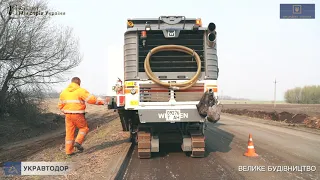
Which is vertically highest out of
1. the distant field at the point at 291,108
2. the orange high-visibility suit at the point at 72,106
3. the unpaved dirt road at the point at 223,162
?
the orange high-visibility suit at the point at 72,106

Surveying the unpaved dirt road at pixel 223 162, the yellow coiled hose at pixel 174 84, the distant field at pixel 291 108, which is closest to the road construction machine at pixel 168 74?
the yellow coiled hose at pixel 174 84

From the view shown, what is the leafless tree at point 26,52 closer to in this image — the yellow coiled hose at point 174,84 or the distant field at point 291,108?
the yellow coiled hose at point 174,84

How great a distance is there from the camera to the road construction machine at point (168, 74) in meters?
7.73

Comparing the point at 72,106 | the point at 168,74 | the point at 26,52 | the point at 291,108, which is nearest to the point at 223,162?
the point at 168,74

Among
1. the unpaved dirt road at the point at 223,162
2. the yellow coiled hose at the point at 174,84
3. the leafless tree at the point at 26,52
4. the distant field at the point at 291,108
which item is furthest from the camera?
the distant field at the point at 291,108

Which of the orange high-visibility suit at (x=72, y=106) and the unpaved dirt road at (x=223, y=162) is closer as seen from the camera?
the unpaved dirt road at (x=223, y=162)

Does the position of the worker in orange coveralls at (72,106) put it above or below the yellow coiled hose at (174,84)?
below

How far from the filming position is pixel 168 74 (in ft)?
26.4

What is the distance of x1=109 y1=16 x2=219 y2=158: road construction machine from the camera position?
7734mm

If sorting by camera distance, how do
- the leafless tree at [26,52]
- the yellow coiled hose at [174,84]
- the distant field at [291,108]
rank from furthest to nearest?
the distant field at [291,108] < the leafless tree at [26,52] < the yellow coiled hose at [174,84]

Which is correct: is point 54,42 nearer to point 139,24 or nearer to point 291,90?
point 139,24

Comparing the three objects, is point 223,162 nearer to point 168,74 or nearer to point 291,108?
point 168,74

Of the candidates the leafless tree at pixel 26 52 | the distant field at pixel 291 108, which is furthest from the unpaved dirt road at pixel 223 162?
the distant field at pixel 291 108

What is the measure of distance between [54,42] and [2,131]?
7.94 metres
